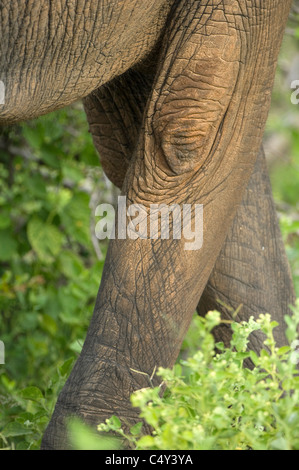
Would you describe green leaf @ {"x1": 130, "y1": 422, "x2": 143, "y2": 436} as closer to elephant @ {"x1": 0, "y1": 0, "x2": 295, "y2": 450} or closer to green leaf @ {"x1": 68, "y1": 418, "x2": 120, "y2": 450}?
green leaf @ {"x1": 68, "y1": 418, "x2": 120, "y2": 450}

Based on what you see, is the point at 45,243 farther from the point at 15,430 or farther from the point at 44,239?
the point at 15,430

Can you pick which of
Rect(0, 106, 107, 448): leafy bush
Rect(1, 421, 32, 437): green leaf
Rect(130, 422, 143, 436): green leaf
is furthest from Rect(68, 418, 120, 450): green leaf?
Rect(0, 106, 107, 448): leafy bush

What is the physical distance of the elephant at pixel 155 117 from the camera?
1465 mm

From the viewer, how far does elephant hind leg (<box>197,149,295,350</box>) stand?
200 centimetres

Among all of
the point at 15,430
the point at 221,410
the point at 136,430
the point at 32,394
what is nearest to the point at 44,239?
the point at 32,394

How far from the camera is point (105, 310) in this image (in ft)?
5.46

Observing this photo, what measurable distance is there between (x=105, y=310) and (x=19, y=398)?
602 millimetres

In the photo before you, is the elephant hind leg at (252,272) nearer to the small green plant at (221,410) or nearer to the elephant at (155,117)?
the elephant at (155,117)

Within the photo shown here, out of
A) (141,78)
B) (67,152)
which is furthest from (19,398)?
(67,152)

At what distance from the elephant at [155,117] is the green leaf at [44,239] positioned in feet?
4.78

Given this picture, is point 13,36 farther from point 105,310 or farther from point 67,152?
point 67,152

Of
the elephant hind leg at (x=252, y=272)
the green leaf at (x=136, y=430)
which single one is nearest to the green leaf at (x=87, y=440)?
the green leaf at (x=136, y=430)
